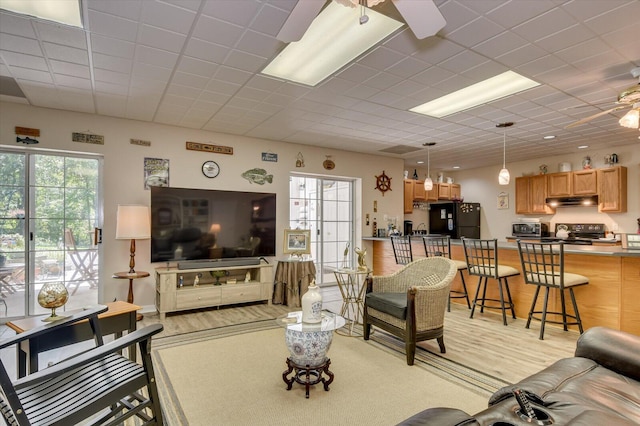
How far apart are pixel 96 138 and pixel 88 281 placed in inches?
73.5

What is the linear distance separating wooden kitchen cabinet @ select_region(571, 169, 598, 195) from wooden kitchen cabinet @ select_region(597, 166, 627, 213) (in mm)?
74

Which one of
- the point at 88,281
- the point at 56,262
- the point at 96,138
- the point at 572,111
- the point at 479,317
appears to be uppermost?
the point at 572,111

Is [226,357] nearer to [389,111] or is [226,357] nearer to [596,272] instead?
[389,111]

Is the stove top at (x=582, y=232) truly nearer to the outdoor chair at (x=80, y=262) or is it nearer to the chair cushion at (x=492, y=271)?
the chair cushion at (x=492, y=271)

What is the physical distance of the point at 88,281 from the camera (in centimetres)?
446

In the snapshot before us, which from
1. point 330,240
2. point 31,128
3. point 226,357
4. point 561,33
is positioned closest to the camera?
point 561,33

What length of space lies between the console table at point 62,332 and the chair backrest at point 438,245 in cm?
395

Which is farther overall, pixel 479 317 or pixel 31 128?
pixel 479 317

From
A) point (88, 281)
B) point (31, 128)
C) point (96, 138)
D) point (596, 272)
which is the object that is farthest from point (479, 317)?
point (31, 128)

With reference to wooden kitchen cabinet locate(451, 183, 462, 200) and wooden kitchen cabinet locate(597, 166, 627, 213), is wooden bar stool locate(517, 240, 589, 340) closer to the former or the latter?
wooden kitchen cabinet locate(597, 166, 627, 213)

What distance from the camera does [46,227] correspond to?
4258mm

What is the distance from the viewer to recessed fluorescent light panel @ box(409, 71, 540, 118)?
11.3ft

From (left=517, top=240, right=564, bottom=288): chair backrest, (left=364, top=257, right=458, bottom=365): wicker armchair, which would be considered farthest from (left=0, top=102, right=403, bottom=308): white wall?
(left=517, top=240, right=564, bottom=288): chair backrest

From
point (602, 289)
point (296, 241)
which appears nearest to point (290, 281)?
point (296, 241)
